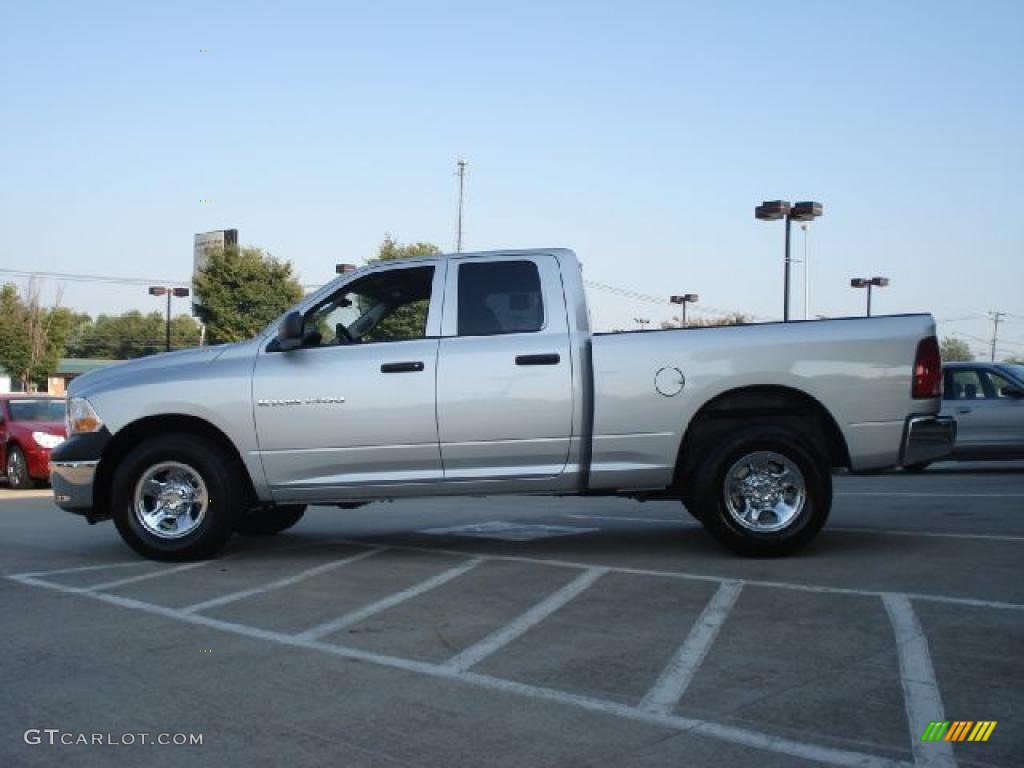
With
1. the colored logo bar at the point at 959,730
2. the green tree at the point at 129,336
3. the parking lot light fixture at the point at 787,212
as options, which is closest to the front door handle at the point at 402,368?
the colored logo bar at the point at 959,730

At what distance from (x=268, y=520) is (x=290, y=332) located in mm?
2446

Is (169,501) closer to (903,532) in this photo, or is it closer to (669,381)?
(669,381)

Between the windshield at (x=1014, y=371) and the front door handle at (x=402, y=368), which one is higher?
the windshield at (x=1014, y=371)

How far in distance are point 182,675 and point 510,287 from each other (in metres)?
3.77

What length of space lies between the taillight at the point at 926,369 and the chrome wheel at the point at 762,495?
1023 millimetres

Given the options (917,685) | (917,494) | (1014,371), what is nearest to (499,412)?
(917,685)

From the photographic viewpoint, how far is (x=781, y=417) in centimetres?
745

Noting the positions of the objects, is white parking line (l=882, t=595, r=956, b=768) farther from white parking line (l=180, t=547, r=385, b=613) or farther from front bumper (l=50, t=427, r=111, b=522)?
front bumper (l=50, t=427, r=111, b=522)

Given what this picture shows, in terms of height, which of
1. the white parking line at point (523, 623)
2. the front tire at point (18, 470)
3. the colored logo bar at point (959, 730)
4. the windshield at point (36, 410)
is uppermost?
the windshield at point (36, 410)

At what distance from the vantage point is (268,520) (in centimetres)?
926

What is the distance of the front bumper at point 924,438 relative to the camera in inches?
284

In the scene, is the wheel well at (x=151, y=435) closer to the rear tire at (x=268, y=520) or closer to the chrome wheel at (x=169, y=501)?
the chrome wheel at (x=169, y=501)

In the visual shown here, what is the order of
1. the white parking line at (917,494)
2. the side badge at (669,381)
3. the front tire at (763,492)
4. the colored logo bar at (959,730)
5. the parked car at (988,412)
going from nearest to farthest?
the colored logo bar at (959,730) → the front tire at (763,492) → the side badge at (669,381) → the white parking line at (917,494) → the parked car at (988,412)

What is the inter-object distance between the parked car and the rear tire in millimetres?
9753
